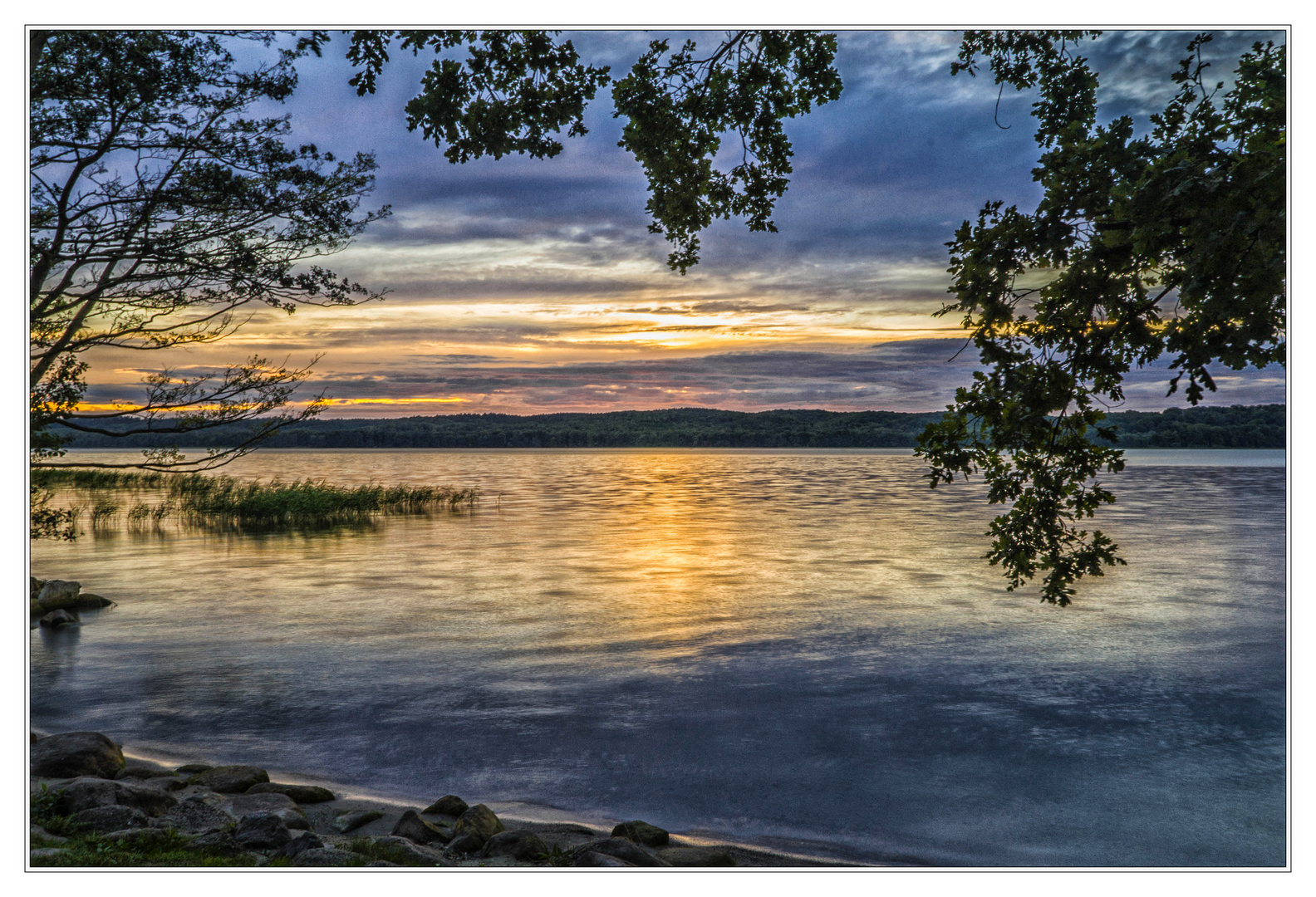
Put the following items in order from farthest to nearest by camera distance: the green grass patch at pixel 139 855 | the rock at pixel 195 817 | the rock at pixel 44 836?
the rock at pixel 195 817, the rock at pixel 44 836, the green grass patch at pixel 139 855

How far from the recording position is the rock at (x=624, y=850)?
576cm

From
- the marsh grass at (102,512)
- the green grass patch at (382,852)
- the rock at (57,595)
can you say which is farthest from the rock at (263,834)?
the marsh grass at (102,512)

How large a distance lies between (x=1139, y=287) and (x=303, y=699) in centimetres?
1122

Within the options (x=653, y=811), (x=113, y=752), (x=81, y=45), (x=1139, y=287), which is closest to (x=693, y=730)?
(x=653, y=811)

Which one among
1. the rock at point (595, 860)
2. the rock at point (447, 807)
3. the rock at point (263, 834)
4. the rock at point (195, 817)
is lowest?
the rock at point (447, 807)

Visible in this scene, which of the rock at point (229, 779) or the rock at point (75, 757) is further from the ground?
the rock at point (75, 757)

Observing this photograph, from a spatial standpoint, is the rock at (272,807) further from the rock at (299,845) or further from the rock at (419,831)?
the rock at (419,831)

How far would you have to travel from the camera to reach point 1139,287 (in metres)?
5.93

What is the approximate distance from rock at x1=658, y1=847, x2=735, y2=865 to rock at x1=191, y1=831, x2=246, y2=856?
10.4 feet

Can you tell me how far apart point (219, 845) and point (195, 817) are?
29.4 inches

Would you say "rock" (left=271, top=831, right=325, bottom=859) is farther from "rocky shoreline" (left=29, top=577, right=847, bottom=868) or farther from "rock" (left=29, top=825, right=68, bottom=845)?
"rock" (left=29, top=825, right=68, bottom=845)

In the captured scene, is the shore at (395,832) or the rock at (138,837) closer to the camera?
the rock at (138,837)

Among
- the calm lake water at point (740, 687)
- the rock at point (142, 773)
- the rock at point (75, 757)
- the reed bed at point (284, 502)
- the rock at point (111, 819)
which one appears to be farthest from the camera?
the reed bed at point (284, 502)

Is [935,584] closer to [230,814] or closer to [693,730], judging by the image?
[693,730]
